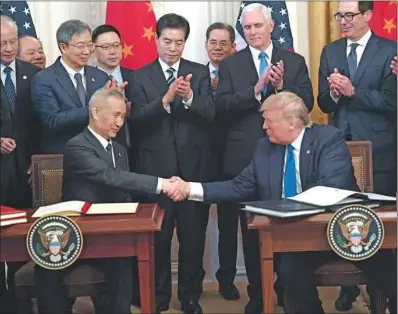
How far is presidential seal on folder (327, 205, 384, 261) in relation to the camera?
3115 millimetres

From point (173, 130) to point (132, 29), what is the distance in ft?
3.92

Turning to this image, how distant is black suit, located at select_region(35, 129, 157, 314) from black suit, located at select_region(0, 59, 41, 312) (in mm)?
627

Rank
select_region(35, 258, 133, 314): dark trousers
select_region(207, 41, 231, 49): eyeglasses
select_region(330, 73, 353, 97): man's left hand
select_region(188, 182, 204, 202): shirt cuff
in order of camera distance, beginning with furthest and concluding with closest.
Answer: select_region(207, 41, 231, 49): eyeglasses
select_region(330, 73, 353, 97): man's left hand
select_region(188, 182, 204, 202): shirt cuff
select_region(35, 258, 133, 314): dark trousers

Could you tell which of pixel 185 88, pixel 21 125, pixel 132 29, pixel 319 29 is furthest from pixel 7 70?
pixel 319 29

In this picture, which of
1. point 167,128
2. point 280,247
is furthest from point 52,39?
point 280,247

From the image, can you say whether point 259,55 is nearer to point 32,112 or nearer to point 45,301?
point 32,112

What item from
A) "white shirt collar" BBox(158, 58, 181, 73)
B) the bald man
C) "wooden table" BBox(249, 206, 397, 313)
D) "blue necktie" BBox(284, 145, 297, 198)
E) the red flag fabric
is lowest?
"wooden table" BBox(249, 206, 397, 313)

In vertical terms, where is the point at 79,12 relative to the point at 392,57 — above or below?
above

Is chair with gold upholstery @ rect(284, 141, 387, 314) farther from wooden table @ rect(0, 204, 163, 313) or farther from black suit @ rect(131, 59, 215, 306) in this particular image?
black suit @ rect(131, 59, 215, 306)

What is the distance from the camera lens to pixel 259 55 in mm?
4410

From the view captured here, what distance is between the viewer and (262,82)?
13.7 ft

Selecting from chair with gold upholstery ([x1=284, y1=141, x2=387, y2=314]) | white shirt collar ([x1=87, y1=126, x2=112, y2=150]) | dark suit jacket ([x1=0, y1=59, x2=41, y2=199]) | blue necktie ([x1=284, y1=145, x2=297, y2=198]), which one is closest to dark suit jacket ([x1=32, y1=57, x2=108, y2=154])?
dark suit jacket ([x1=0, y1=59, x2=41, y2=199])

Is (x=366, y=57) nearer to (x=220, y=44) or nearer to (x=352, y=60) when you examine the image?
(x=352, y=60)

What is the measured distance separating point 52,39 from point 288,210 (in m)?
2.92
